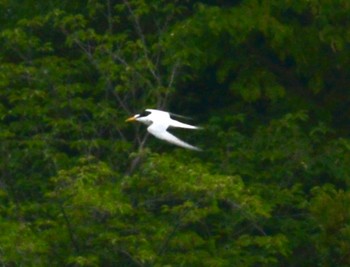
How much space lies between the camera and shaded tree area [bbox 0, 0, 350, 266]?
59.4 feet

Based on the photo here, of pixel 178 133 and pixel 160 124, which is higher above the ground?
pixel 160 124

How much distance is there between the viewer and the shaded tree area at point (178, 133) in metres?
18.1

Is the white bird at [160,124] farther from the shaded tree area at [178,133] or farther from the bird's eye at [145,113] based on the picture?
the shaded tree area at [178,133]

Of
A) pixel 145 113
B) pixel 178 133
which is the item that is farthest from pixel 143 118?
pixel 178 133

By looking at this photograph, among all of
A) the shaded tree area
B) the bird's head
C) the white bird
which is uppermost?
the white bird

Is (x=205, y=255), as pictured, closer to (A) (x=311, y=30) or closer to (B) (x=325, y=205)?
(B) (x=325, y=205)

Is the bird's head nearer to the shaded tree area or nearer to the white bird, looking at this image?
the white bird

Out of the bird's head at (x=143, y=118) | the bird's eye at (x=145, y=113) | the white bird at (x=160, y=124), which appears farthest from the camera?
the bird's eye at (x=145, y=113)

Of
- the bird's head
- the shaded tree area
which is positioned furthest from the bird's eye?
the shaded tree area

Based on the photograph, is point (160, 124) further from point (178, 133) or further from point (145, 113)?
point (178, 133)

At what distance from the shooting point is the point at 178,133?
1994 cm

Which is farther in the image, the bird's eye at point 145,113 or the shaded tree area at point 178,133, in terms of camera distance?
the bird's eye at point 145,113

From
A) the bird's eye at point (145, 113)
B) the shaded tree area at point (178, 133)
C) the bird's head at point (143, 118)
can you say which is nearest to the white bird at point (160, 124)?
the bird's head at point (143, 118)

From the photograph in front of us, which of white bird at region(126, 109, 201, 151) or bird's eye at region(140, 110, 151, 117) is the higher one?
white bird at region(126, 109, 201, 151)
